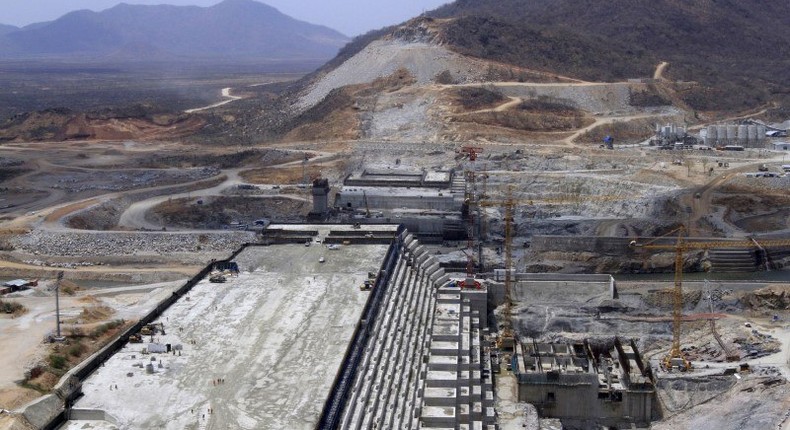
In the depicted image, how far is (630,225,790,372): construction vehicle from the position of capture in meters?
48.8

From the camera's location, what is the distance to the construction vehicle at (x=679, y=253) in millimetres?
48781

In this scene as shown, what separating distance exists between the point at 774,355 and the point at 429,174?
44.7 metres

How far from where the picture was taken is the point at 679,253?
180 ft

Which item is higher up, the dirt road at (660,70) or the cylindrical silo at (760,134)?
the dirt road at (660,70)

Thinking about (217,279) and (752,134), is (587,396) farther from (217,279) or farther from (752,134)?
(752,134)

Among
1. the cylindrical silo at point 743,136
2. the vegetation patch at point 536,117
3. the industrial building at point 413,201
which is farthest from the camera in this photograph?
the vegetation patch at point 536,117

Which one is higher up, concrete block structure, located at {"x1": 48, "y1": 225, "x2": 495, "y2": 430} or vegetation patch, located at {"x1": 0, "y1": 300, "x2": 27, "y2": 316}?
concrete block structure, located at {"x1": 48, "y1": 225, "x2": 495, "y2": 430}

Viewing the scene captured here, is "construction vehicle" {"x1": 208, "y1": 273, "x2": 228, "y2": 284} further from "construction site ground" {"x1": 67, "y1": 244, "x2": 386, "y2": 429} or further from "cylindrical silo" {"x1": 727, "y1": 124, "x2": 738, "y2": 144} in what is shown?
"cylindrical silo" {"x1": 727, "y1": 124, "x2": 738, "y2": 144}

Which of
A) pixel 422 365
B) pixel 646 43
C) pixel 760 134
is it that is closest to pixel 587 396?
pixel 422 365

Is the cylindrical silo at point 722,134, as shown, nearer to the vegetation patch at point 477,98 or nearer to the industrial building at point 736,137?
the industrial building at point 736,137

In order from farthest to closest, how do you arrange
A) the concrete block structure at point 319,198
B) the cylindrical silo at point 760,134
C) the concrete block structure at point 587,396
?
the cylindrical silo at point 760,134, the concrete block structure at point 319,198, the concrete block structure at point 587,396

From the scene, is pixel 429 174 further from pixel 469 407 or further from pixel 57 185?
pixel 469 407

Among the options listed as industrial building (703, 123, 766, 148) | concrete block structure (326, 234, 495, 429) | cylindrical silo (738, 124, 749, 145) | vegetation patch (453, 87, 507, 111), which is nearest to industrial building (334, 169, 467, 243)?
concrete block structure (326, 234, 495, 429)

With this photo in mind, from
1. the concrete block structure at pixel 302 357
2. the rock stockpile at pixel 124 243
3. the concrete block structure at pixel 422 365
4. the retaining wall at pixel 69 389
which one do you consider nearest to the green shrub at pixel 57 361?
the retaining wall at pixel 69 389
